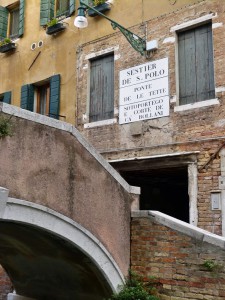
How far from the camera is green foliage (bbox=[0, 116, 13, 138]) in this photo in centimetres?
542

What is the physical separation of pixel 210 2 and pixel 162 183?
4.35 m

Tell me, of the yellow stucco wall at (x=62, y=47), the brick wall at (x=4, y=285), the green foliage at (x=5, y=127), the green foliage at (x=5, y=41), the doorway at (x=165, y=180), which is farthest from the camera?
the green foliage at (x=5, y=41)

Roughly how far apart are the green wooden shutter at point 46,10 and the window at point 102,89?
2.06 m

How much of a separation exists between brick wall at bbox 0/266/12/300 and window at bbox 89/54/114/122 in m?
3.94

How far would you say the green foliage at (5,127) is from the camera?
17.8 ft

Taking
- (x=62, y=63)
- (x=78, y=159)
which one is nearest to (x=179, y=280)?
(x=78, y=159)

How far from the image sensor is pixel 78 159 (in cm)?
639

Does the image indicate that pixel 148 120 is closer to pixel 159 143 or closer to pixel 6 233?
pixel 159 143

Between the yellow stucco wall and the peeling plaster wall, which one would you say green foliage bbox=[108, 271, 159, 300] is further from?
the yellow stucco wall

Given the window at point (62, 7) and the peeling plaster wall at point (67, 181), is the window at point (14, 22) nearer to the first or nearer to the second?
the window at point (62, 7)

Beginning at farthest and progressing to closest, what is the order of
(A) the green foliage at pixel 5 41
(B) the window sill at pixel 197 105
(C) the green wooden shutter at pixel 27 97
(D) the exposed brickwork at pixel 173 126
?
(A) the green foliage at pixel 5 41, (C) the green wooden shutter at pixel 27 97, (B) the window sill at pixel 197 105, (D) the exposed brickwork at pixel 173 126

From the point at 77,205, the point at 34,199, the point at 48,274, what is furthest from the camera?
the point at 48,274

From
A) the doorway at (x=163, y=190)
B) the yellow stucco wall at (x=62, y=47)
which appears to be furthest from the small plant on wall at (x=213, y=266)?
the yellow stucco wall at (x=62, y=47)

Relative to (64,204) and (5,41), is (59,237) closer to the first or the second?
(64,204)
